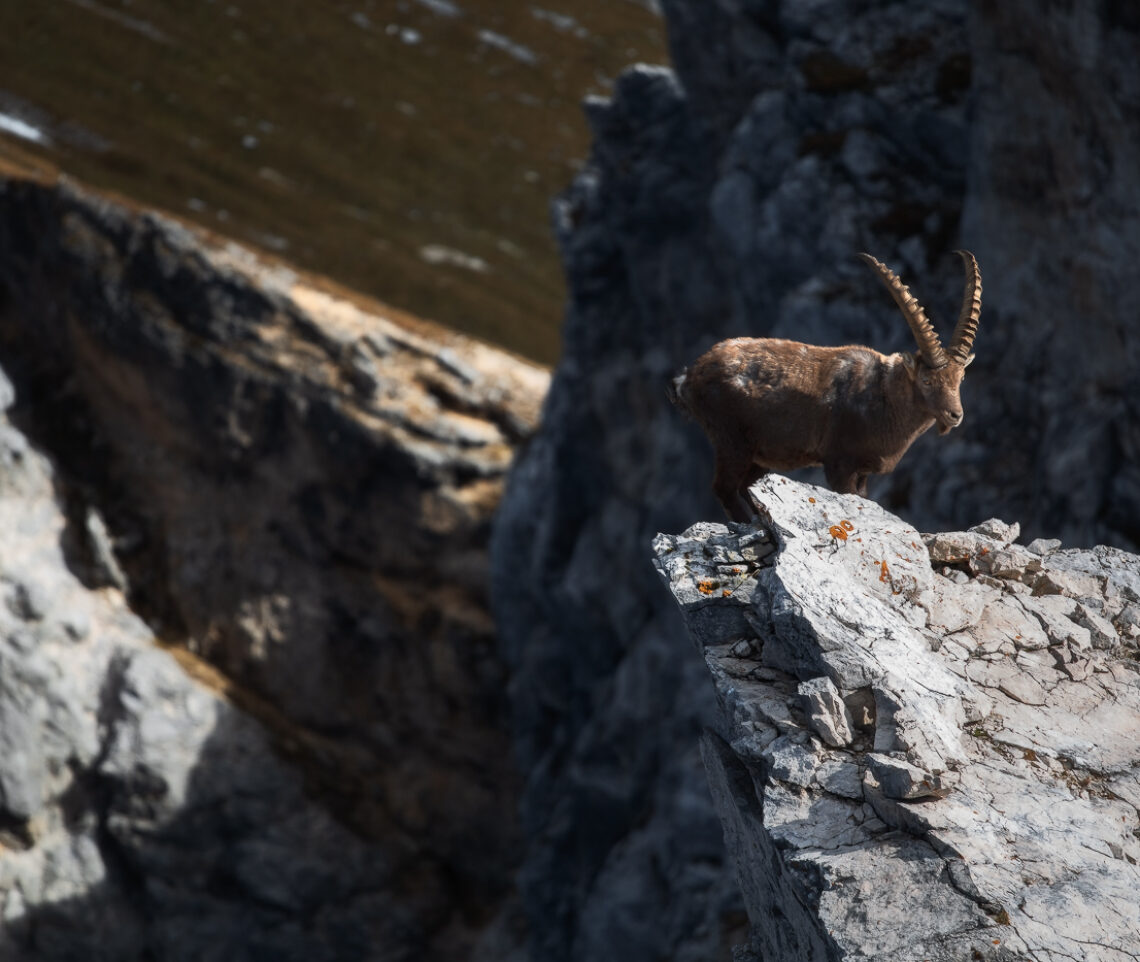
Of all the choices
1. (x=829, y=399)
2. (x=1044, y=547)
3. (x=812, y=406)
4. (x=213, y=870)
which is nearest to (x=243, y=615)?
(x=213, y=870)

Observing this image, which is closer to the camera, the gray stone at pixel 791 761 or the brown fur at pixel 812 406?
the gray stone at pixel 791 761

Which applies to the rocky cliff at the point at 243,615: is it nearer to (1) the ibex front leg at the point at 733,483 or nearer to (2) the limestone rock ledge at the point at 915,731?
(1) the ibex front leg at the point at 733,483

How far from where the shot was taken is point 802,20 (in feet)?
101

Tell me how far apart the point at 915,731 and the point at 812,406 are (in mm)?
4698

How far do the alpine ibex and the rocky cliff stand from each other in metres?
30.4

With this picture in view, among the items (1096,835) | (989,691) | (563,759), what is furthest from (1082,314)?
(563,759)

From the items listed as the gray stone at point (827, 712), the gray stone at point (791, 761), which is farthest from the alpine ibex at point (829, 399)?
the gray stone at point (791, 761)

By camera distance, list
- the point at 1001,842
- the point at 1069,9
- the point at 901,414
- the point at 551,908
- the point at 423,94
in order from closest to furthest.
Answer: the point at 1001,842 < the point at 901,414 < the point at 1069,9 < the point at 551,908 < the point at 423,94

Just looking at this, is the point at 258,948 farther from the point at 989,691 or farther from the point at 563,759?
the point at 989,691

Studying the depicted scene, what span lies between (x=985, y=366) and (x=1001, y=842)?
60.0 feet

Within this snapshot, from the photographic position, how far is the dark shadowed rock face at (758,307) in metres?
24.3

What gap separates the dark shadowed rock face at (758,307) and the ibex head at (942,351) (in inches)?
469

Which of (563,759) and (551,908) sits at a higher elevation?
(563,759)

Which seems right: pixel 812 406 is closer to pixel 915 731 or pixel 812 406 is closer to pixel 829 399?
pixel 829 399
